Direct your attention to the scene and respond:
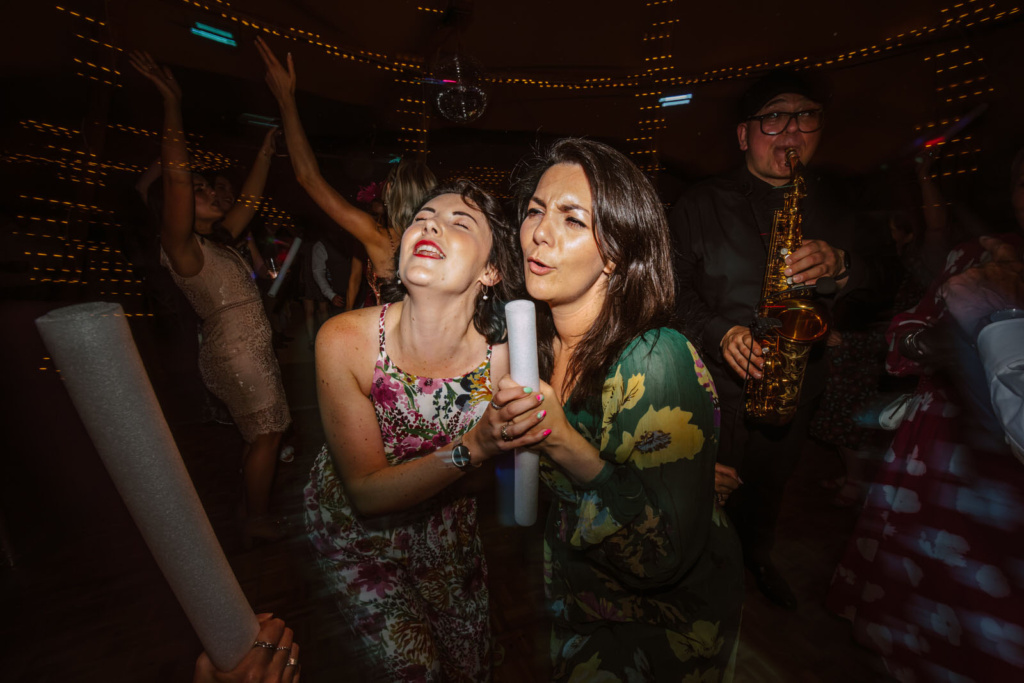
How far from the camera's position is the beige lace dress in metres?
1.85

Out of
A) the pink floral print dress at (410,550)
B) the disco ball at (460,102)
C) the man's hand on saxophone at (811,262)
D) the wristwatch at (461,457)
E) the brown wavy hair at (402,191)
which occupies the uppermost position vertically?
the disco ball at (460,102)

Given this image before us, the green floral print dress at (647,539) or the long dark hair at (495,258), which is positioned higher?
the long dark hair at (495,258)

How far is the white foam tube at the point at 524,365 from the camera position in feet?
2.27

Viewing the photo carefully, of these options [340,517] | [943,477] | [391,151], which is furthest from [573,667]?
[391,151]

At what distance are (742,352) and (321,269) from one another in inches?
98.5

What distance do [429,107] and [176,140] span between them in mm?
1106

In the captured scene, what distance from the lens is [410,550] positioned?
1.55 m

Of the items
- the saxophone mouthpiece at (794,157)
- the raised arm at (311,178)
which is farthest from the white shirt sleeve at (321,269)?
the saxophone mouthpiece at (794,157)

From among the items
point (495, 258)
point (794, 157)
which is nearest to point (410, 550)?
point (495, 258)

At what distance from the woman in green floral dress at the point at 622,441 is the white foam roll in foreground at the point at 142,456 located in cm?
53

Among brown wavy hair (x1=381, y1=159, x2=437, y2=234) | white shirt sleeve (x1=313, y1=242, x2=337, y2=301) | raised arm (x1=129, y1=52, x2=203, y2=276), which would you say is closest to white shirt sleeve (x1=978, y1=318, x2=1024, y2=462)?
brown wavy hair (x1=381, y1=159, x2=437, y2=234)

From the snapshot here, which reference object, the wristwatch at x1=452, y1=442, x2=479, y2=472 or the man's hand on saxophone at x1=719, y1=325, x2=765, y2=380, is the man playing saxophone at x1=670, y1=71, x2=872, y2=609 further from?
the wristwatch at x1=452, y1=442, x2=479, y2=472

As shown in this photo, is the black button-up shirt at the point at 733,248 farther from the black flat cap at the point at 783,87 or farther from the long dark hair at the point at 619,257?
the long dark hair at the point at 619,257

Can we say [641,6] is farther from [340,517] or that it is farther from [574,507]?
[340,517]
